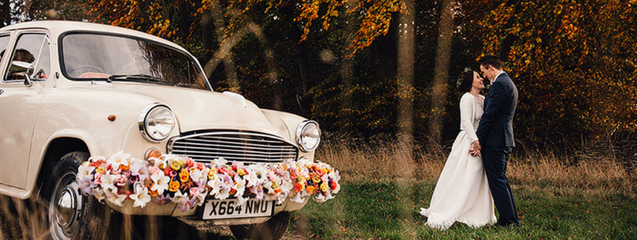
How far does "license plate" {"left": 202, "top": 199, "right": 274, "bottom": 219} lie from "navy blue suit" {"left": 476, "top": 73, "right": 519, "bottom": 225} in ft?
8.41

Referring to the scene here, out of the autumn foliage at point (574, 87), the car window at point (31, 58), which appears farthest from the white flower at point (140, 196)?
the autumn foliage at point (574, 87)

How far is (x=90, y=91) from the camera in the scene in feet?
11.6

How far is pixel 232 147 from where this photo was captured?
3488 mm

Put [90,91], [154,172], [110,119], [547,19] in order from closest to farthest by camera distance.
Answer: [154,172]
[110,119]
[90,91]
[547,19]

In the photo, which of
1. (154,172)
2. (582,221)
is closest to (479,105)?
(582,221)

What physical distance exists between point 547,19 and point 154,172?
872cm

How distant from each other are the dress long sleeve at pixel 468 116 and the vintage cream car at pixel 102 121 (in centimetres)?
191

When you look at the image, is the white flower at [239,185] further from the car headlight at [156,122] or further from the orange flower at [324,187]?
the orange flower at [324,187]

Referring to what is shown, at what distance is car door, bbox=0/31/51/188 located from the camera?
380 centimetres

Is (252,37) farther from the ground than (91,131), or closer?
farther from the ground

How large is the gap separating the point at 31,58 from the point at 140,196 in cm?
223

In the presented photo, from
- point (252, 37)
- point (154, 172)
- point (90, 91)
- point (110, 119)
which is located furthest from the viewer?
point (252, 37)

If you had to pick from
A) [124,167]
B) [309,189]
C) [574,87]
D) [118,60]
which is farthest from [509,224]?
[574,87]

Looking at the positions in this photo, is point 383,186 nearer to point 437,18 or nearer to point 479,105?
point 479,105
